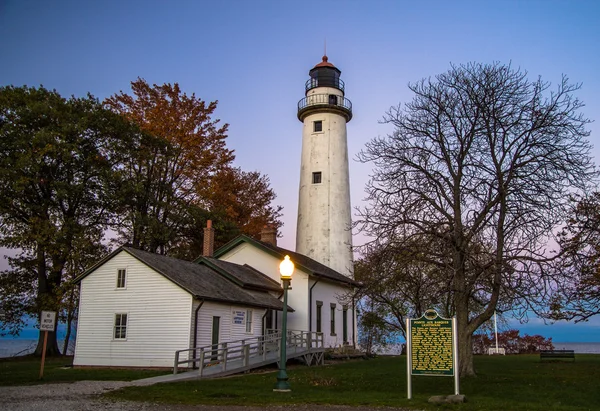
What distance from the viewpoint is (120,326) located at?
76.6 feet

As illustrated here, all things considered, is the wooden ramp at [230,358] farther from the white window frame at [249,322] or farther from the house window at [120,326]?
the house window at [120,326]

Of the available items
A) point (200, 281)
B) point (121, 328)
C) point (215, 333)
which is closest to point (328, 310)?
point (215, 333)

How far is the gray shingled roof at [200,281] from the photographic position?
2255 centimetres

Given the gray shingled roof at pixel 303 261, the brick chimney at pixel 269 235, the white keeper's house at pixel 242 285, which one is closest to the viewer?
the white keeper's house at pixel 242 285

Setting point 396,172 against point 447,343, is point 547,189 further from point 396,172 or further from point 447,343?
point 447,343

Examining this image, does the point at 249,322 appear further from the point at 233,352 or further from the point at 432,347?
the point at 432,347

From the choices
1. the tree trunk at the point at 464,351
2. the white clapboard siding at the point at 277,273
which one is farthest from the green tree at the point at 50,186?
the tree trunk at the point at 464,351

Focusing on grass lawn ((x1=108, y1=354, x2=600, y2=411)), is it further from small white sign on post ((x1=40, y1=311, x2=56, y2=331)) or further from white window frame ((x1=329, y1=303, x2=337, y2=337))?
white window frame ((x1=329, y1=303, x2=337, y2=337))

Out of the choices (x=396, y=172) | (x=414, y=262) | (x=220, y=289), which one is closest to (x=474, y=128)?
(x=396, y=172)

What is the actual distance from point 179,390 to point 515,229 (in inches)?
439

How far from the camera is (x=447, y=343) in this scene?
A: 1261cm

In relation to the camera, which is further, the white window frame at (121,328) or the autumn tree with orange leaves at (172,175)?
the autumn tree with orange leaves at (172,175)

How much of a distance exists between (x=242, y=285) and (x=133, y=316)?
5264 millimetres

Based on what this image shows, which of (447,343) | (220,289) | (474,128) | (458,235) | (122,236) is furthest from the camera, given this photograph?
(122,236)
